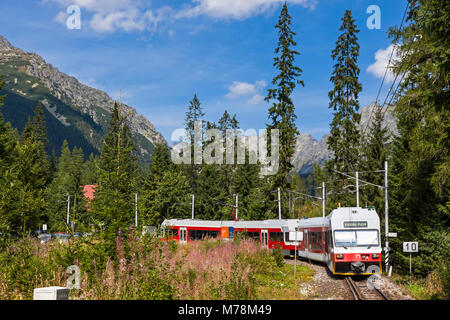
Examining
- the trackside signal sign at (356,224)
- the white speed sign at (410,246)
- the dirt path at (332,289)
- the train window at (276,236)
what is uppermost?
the trackside signal sign at (356,224)

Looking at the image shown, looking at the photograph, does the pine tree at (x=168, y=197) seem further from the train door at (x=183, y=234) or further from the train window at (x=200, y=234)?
the train window at (x=200, y=234)

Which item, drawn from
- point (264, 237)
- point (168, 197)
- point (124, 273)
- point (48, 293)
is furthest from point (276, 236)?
point (168, 197)

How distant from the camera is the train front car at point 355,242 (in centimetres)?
1936

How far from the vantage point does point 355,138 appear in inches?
1628

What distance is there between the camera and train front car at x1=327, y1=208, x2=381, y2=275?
19.4 m

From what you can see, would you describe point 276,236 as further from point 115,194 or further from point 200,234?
point 115,194

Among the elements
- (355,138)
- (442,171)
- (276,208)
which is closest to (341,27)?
(355,138)

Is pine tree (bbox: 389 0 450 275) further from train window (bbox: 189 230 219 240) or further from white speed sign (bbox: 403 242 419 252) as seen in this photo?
train window (bbox: 189 230 219 240)

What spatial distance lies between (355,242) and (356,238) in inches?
8.3

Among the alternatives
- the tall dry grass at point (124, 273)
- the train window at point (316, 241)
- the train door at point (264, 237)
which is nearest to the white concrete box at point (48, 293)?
the tall dry grass at point (124, 273)

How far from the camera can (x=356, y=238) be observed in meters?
19.8

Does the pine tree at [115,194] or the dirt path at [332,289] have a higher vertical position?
the pine tree at [115,194]

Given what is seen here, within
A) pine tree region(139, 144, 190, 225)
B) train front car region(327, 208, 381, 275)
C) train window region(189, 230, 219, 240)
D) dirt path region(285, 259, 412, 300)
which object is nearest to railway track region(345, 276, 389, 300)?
dirt path region(285, 259, 412, 300)
